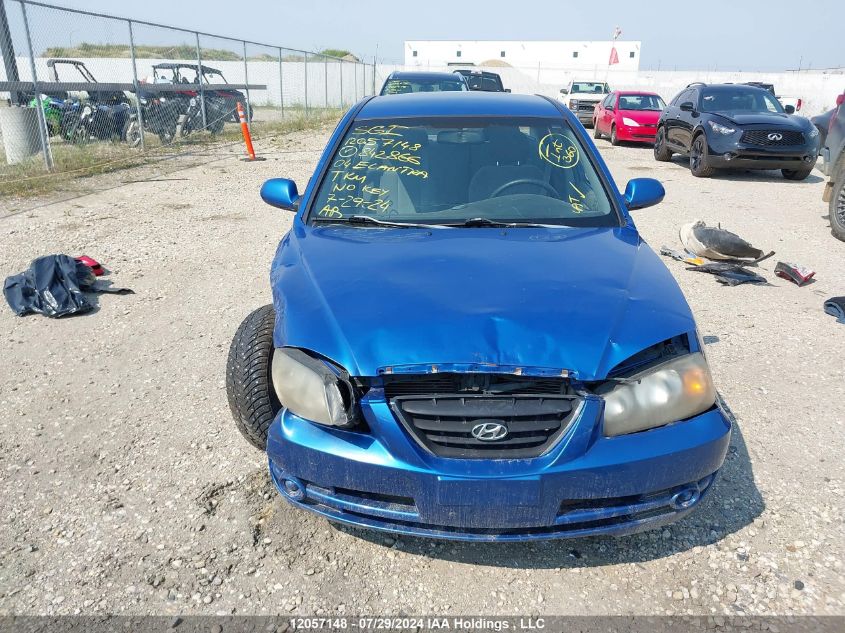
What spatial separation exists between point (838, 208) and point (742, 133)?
385 centimetres

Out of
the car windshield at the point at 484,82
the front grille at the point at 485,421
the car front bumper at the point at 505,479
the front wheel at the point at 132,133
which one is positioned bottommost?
the front wheel at the point at 132,133

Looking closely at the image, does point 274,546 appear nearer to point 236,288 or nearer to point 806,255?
point 236,288

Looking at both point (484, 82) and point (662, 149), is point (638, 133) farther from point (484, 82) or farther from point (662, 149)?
point (484, 82)

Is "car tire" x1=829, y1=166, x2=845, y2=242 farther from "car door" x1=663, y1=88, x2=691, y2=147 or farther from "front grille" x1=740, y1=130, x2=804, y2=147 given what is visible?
"car door" x1=663, y1=88, x2=691, y2=147

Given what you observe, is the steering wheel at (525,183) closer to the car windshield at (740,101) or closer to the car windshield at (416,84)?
the car windshield at (416,84)

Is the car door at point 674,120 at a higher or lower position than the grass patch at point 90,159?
higher

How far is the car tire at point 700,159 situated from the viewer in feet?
37.3

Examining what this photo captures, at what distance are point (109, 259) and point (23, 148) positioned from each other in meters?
6.72

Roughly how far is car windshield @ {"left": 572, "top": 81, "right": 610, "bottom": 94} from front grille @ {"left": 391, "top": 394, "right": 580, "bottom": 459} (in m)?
25.0

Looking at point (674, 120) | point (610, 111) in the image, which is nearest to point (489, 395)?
point (674, 120)

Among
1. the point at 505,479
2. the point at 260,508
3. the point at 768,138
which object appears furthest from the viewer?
the point at 768,138

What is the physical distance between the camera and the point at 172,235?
7.32 metres

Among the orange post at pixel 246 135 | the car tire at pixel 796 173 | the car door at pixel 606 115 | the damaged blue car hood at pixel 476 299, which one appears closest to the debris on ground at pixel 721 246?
the damaged blue car hood at pixel 476 299

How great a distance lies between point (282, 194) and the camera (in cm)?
359
